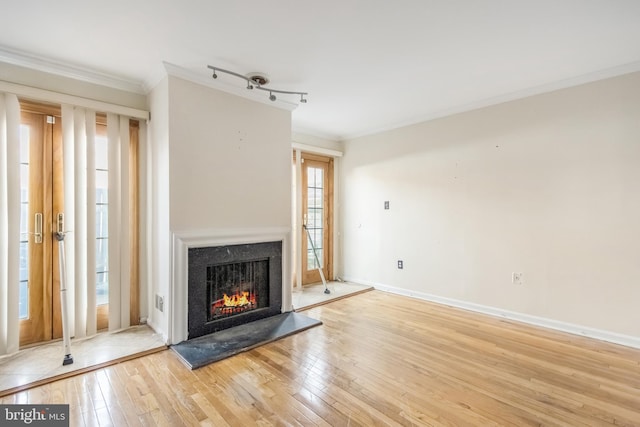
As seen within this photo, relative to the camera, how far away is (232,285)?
316cm

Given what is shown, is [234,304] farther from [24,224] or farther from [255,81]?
[255,81]

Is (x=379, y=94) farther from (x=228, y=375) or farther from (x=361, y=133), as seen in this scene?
(x=228, y=375)

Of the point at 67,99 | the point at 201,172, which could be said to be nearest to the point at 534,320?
the point at 201,172

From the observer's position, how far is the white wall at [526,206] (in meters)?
2.82

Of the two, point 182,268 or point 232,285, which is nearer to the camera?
point 182,268

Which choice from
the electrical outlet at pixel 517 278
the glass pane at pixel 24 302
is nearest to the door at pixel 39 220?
the glass pane at pixel 24 302

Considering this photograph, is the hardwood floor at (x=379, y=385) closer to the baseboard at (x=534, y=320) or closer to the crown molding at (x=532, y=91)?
the baseboard at (x=534, y=320)

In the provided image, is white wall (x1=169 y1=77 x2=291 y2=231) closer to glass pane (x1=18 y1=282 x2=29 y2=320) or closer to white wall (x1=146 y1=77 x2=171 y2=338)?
white wall (x1=146 y1=77 x2=171 y2=338)

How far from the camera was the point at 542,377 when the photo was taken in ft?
7.39

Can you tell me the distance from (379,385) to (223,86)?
297cm

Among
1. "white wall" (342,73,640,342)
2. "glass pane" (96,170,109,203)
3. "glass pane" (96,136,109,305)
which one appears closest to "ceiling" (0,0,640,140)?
"white wall" (342,73,640,342)

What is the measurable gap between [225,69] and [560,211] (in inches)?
141

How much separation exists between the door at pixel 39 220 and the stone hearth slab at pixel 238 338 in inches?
47.2

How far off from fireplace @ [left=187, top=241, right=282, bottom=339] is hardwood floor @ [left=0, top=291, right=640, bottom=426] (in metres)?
0.47
